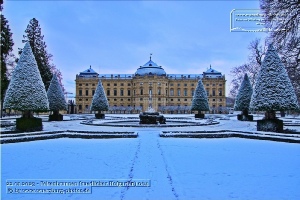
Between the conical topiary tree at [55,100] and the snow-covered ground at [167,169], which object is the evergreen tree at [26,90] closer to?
the snow-covered ground at [167,169]

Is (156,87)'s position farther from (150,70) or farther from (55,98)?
(55,98)

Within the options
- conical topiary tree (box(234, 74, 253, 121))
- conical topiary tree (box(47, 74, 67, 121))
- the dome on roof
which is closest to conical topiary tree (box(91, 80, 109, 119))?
conical topiary tree (box(47, 74, 67, 121))

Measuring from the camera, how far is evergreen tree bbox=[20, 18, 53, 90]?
25.1 metres

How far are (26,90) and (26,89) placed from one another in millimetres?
36

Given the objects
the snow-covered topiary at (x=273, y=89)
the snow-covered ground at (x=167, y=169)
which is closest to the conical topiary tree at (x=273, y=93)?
the snow-covered topiary at (x=273, y=89)

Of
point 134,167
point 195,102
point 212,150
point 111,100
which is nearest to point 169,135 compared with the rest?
point 212,150

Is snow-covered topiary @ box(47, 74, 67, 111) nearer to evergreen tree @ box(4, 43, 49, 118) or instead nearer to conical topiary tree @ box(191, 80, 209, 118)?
evergreen tree @ box(4, 43, 49, 118)

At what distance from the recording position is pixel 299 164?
429 centimetres

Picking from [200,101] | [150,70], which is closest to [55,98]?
[200,101]

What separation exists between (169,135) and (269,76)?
435 centimetres

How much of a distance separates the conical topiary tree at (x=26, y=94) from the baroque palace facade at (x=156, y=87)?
38758 mm

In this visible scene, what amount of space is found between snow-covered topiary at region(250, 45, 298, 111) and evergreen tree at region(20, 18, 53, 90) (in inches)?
814

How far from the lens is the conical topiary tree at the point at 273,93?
9094 millimetres

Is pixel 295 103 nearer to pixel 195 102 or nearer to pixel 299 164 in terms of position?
pixel 299 164
